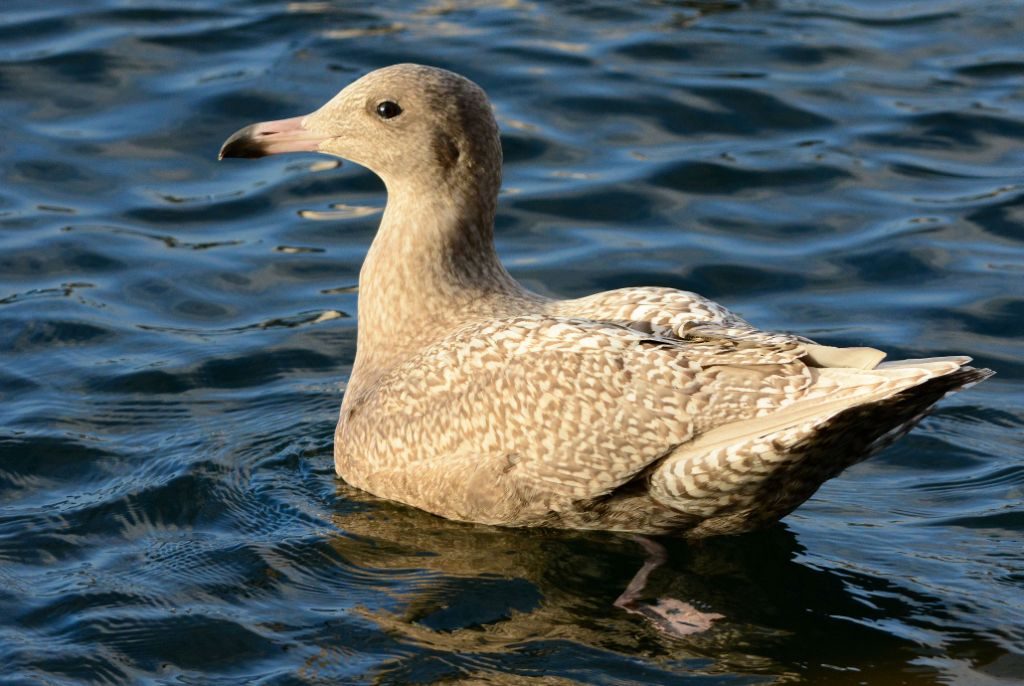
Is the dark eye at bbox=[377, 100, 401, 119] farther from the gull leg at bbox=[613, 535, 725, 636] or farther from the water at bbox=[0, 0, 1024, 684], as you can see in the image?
the gull leg at bbox=[613, 535, 725, 636]

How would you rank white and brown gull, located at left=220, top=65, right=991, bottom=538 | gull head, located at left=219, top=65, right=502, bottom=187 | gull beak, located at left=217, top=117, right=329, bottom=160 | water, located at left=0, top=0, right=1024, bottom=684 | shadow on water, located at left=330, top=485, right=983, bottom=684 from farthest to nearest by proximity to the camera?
1. gull beak, located at left=217, top=117, right=329, bottom=160
2. gull head, located at left=219, top=65, right=502, bottom=187
3. water, located at left=0, top=0, right=1024, bottom=684
4. white and brown gull, located at left=220, top=65, right=991, bottom=538
5. shadow on water, located at left=330, top=485, right=983, bottom=684

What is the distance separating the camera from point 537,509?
6660 millimetres

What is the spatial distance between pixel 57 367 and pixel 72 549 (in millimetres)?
1983

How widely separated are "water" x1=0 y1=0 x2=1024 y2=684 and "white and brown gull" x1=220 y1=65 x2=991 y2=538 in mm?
316

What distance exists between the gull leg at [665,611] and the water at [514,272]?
6 centimetres

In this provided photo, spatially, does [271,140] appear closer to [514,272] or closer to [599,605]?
[514,272]

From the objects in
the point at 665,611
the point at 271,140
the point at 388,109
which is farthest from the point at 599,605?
the point at 271,140

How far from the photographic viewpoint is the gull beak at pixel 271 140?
303 inches

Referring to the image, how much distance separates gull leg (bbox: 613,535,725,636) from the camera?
6.27 m

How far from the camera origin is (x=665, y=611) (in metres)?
6.39

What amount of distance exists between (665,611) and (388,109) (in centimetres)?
255

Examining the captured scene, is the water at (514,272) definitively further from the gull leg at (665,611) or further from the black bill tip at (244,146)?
the black bill tip at (244,146)

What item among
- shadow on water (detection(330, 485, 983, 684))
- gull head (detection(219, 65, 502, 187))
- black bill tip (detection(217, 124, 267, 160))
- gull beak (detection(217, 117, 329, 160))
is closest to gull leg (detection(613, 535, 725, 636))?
shadow on water (detection(330, 485, 983, 684))

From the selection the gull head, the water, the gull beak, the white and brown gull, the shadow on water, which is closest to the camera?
the shadow on water
